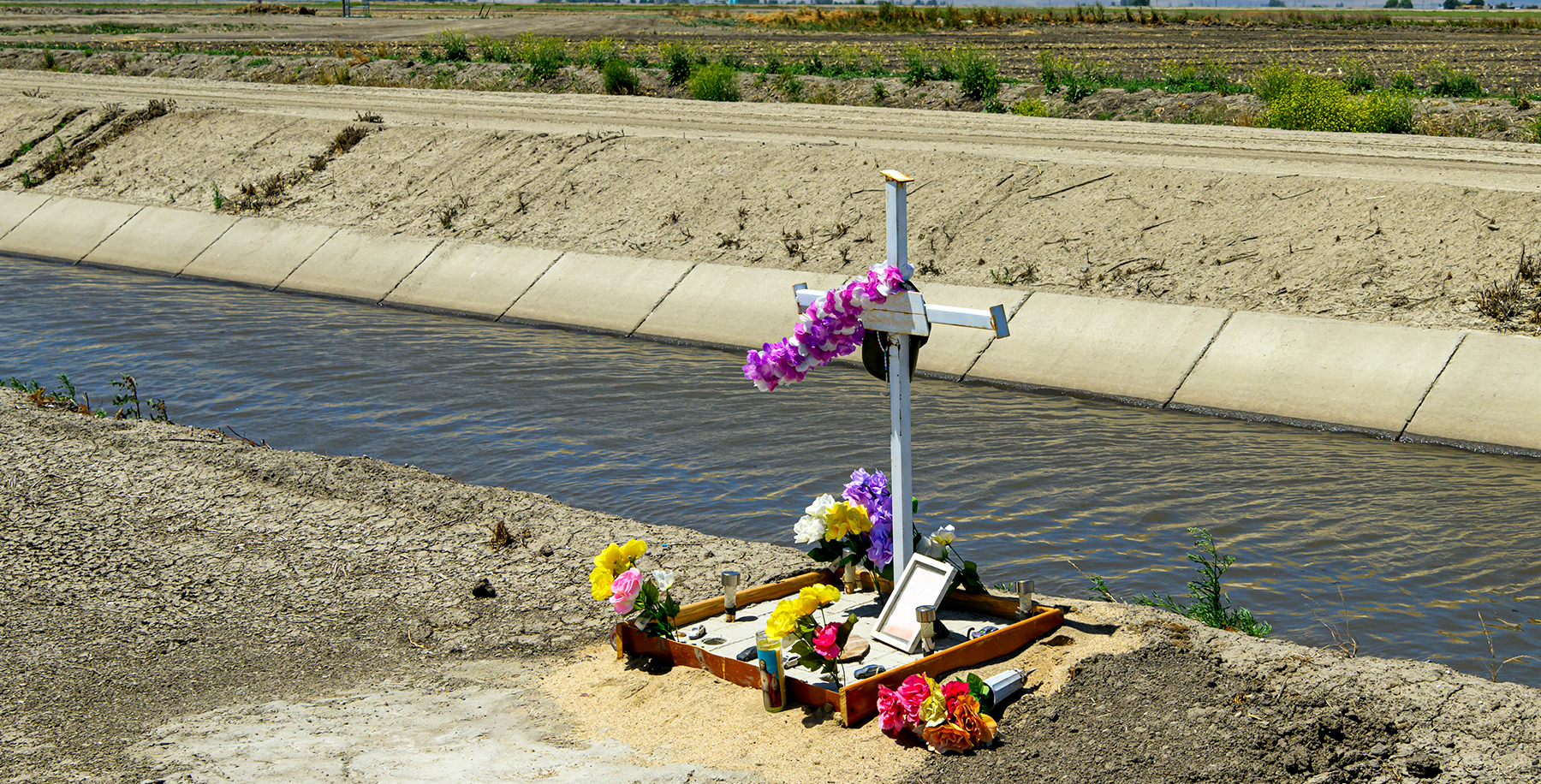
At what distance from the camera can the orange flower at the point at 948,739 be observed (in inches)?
212

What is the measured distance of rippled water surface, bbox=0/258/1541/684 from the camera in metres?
8.64

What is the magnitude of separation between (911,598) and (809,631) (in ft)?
2.26

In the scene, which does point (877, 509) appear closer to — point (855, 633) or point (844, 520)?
point (844, 520)

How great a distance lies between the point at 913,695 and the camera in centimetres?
554

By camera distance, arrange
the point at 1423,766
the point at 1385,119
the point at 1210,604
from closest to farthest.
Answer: the point at 1423,766, the point at 1210,604, the point at 1385,119

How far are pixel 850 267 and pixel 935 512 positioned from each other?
24.1 feet

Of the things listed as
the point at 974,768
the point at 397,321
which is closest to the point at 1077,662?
the point at 974,768

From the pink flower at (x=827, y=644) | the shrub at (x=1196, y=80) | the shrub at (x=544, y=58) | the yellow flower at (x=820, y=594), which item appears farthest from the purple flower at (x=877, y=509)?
the shrub at (x=544, y=58)

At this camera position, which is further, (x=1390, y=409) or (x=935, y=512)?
(x=1390, y=409)

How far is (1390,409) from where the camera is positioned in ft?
40.4

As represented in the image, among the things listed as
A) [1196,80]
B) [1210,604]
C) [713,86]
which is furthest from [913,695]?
[1196,80]

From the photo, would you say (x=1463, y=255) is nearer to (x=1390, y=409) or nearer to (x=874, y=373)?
(x=1390, y=409)

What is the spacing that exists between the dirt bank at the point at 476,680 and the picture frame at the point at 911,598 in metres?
0.39

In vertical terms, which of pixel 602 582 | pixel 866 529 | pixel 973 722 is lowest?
pixel 973 722
